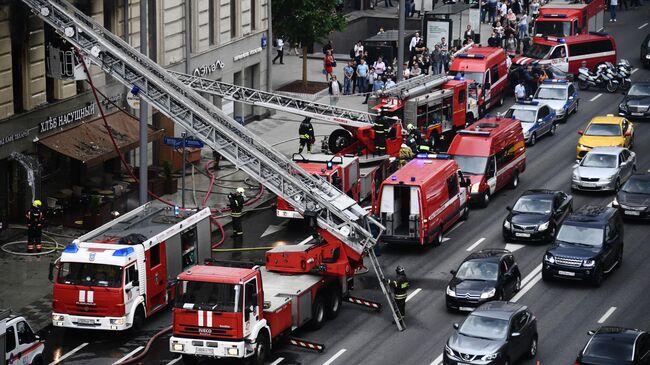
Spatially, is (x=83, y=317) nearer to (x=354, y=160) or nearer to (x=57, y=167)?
(x=57, y=167)

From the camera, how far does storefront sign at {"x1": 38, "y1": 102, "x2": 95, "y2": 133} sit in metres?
47.8

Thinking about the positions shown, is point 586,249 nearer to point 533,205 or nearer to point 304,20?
point 533,205

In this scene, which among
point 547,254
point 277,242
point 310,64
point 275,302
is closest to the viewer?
point 275,302

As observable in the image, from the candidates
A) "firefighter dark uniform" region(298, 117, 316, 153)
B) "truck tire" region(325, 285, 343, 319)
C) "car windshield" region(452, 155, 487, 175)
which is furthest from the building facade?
"truck tire" region(325, 285, 343, 319)

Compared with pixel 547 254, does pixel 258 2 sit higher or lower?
higher

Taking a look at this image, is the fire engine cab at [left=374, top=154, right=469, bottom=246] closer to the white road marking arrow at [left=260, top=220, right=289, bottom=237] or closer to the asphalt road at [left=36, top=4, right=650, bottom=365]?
the asphalt road at [left=36, top=4, right=650, bottom=365]

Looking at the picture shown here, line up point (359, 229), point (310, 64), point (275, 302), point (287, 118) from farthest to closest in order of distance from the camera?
point (310, 64), point (287, 118), point (359, 229), point (275, 302)

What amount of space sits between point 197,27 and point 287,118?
829 cm

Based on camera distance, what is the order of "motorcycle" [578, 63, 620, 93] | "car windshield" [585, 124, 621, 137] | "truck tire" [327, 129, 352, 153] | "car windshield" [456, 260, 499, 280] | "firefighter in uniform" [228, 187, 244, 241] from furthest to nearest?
"motorcycle" [578, 63, 620, 93] → "car windshield" [585, 124, 621, 137] → "truck tire" [327, 129, 352, 153] → "firefighter in uniform" [228, 187, 244, 241] → "car windshield" [456, 260, 499, 280]

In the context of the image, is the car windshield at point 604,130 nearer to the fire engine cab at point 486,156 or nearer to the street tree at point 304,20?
the fire engine cab at point 486,156

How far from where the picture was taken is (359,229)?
39281mm

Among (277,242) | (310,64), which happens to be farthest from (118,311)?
(310,64)

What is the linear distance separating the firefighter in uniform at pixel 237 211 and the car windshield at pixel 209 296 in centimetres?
1170

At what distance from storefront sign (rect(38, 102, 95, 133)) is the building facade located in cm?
3
